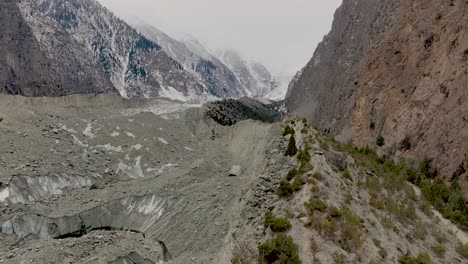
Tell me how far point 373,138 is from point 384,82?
650 cm

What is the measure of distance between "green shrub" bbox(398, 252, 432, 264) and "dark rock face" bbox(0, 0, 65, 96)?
485 feet

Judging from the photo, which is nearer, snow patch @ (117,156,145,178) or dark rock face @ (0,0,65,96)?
snow patch @ (117,156,145,178)

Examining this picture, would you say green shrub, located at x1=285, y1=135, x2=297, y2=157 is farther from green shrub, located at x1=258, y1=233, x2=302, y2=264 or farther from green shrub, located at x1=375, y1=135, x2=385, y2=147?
green shrub, located at x1=375, y1=135, x2=385, y2=147

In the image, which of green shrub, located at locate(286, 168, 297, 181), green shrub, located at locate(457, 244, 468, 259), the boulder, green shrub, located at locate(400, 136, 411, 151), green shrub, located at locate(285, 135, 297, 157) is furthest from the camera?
green shrub, located at locate(400, 136, 411, 151)

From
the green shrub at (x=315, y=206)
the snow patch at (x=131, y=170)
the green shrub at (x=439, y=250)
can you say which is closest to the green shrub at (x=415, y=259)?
the green shrub at (x=439, y=250)

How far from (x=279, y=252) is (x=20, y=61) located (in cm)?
16539

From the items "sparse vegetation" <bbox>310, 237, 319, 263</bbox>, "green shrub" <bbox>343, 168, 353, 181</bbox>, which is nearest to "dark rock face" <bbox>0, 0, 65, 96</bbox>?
"green shrub" <bbox>343, 168, 353, 181</bbox>

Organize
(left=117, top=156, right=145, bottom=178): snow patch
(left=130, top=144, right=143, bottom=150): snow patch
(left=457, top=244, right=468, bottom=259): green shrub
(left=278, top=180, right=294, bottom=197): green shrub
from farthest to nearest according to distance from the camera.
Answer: (left=130, top=144, right=143, bottom=150): snow patch < (left=117, top=156, right=145, bottom=178): snow patch < (left=457, top=244, right=468, bottom=259): green shrub < (left=278, top=180, right=294, bottom=197): green shrub

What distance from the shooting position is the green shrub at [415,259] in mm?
19095

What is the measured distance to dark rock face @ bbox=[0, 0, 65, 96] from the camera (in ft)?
516

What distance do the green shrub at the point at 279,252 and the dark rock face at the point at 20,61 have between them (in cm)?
14713

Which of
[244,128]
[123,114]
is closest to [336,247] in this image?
[244,128]

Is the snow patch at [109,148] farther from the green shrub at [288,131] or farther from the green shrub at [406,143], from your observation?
the green shrub at [406,143]

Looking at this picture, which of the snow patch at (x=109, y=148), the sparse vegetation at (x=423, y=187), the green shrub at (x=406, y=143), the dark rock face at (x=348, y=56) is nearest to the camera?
the sparse vegetation at (x=423, y=187)
